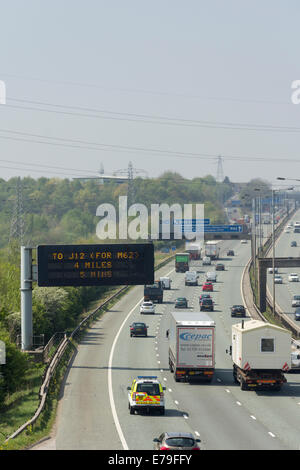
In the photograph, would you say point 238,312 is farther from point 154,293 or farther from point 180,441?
point 180,441

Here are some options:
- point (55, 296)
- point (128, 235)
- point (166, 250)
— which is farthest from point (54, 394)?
point (166, 250)

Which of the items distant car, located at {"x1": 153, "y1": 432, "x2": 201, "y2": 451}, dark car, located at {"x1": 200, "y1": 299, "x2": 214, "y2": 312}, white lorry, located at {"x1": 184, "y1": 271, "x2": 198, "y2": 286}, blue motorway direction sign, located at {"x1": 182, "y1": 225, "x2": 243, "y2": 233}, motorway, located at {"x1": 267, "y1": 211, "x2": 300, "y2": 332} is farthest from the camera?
blue motorway direction sign, located at {"x1": 182, "y1": 225, "x2": 243, "y2": 233}

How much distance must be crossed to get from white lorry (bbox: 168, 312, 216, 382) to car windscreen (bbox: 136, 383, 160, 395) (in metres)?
10.1

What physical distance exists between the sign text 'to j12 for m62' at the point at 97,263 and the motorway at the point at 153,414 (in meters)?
6.34

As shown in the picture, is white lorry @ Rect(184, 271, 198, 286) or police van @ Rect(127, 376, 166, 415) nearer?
police van @ Rect(127, 376, 166, 415)

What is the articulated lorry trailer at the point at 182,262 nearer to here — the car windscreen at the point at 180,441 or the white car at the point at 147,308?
the white car at the point at 147,308

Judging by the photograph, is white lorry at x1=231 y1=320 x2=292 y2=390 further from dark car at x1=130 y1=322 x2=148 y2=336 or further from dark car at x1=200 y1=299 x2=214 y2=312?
dark car at x1=200 y1=299 x2=214 y2=312

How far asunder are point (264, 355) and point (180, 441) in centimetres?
2083

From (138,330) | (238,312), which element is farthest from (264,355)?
(238,312)

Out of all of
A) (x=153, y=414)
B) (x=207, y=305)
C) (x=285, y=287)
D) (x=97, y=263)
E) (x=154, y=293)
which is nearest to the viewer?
(x=153, y=414)

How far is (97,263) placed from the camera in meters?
59.9

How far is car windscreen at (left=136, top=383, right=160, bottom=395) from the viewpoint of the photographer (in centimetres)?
4347

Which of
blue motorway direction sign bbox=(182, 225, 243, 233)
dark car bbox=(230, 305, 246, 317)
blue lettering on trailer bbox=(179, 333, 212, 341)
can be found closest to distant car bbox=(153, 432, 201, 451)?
blue lettering on trailer bbox=(179, 333, 212, 341)

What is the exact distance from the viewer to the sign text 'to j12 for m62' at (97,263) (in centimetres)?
5991
